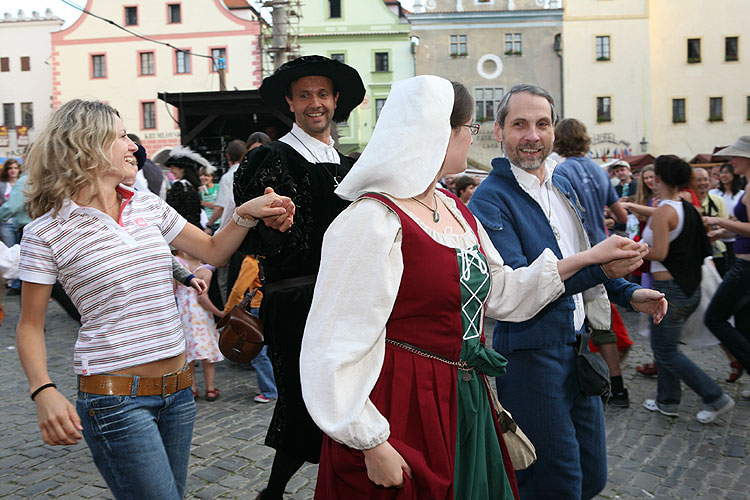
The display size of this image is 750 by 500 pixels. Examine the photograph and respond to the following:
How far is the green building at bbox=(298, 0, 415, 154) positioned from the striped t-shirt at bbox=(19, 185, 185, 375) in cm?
3350

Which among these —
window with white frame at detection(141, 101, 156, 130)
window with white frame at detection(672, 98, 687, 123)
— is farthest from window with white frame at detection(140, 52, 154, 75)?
window with white frame at detection(672, 98, 687, 123)

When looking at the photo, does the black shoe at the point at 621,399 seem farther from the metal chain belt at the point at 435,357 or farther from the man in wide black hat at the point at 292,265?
the metal chain belt at the point at 435,357

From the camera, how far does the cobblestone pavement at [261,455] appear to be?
159 inches

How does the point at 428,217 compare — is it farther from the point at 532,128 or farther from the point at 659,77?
the point at 659,77

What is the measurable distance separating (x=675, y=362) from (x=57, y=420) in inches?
183

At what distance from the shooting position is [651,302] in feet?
8.72

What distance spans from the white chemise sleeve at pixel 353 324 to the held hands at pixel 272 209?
614 mm

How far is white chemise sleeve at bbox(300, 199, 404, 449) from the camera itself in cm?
180

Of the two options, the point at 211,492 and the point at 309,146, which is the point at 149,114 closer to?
the point at 211,492

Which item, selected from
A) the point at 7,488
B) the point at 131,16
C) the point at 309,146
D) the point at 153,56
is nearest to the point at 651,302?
the point at 309,146

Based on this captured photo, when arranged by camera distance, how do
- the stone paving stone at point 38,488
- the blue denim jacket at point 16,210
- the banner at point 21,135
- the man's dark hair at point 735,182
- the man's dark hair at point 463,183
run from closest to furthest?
1. the stone paving stone at point 38,488
2. the man's dark hair at point 463,183
3. the man's dark hair at point 735,182
4. the blue denim jacket at point 16,210
5. the banner at point 21,135

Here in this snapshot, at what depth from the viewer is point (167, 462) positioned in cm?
235

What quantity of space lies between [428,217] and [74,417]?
4.33 feet

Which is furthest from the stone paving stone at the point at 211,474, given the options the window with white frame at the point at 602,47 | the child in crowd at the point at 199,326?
the window with white frame at the point at 602,47
